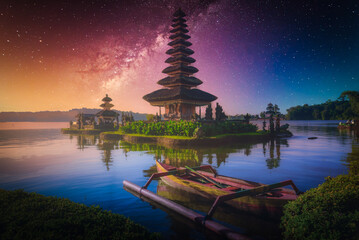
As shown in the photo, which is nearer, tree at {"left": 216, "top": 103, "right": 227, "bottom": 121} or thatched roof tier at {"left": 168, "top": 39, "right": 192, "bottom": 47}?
tree at {"left": 216, "top": 103, "right": 227, "bottom": 121}

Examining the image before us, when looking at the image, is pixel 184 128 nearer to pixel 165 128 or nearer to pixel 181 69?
pixel 165 128

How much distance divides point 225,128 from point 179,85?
39.2 feet

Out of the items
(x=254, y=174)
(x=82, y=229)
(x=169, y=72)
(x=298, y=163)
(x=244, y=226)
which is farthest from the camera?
(x=169, y=72)

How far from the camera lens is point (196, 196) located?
715 centimetres

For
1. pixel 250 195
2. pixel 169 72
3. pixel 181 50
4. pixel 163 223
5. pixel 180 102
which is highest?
pixel 181 50

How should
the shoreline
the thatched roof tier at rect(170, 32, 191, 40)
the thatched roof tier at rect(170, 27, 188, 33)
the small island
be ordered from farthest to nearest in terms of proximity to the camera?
the small island, the thatched roof tier at rect(170, 27, 188, 33), the thatched roof tier at rect(170, 32, 191, 40), the shoreline

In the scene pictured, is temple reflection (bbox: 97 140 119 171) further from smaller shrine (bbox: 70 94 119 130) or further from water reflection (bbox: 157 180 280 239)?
smaller shrine (bbox: 70 94 119 130)

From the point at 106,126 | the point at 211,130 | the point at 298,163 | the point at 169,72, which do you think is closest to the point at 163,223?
the point at 298,163

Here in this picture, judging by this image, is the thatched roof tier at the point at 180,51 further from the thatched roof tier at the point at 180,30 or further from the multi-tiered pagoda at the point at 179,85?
the thatched roof tier at the point at 180,30

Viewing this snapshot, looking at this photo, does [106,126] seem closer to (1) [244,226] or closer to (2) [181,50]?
(2) [181,50]

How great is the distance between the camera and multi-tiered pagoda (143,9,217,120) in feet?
109

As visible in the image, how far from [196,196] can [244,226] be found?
1974 millimetres

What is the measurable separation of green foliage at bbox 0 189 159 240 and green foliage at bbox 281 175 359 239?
2.70 meters

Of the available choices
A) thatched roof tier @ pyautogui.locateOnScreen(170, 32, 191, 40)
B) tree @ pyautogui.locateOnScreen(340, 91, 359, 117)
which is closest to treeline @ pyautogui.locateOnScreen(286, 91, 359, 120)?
tree @ pyautogui.locateOnScreen(340, 91, 359, 117)
